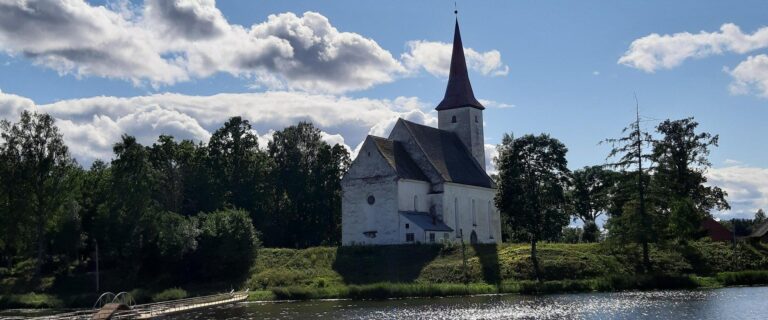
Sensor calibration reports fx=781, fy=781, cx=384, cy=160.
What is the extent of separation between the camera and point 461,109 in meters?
75.6

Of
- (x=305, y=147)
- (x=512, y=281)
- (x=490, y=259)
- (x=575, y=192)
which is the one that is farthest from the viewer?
(x=575, y=192)

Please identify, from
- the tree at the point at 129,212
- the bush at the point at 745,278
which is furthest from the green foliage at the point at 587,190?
the tree at the point at 129,212

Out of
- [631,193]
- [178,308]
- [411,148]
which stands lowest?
[178,308]

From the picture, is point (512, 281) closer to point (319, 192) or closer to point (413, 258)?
point (413, 258)

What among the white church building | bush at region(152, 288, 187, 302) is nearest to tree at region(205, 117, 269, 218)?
the white church building

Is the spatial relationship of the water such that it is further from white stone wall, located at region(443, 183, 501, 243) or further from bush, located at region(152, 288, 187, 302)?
white stone wall, located at region(443, 183, 501, 243)

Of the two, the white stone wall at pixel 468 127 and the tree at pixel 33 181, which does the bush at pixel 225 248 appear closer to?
the tree at pixel 33 181

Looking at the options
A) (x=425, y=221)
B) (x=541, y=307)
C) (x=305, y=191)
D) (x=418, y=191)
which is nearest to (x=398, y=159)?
(x=418, y=191)

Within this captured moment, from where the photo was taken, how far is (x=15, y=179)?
177 ft

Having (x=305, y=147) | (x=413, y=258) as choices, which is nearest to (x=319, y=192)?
(x=305, y=147)

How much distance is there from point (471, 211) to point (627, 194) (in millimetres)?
19640

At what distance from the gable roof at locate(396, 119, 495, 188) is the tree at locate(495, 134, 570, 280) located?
14.4 ft

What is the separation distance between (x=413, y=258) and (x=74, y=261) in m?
26.5

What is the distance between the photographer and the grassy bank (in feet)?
152
